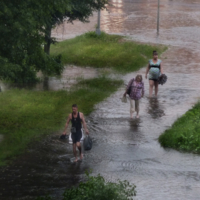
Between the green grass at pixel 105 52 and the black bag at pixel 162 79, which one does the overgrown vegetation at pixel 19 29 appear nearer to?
the black bag at pixel 162 79

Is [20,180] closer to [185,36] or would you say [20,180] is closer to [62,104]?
[62,104]

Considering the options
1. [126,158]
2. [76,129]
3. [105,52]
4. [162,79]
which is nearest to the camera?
[76,129]

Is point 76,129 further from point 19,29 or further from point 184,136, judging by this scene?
point 184,136

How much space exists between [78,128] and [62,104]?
5.50 meters

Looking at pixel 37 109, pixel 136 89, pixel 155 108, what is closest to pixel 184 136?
pixel 136 89

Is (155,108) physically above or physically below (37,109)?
above

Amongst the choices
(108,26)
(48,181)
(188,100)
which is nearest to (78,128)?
(48,181)

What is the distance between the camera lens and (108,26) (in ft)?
132

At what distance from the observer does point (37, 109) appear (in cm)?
1677

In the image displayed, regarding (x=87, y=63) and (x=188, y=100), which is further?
(x=87, y=63)

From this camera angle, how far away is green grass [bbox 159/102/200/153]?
12.9 metres

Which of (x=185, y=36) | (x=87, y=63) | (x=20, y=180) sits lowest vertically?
(x=20, y=180)

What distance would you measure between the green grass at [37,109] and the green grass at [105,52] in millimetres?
3774

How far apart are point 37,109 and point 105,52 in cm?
1151
